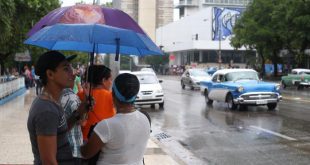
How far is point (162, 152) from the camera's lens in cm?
1059

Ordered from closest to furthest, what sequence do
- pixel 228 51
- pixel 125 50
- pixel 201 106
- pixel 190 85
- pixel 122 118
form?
pixel 122 118
pixel 125 50
pixel 201 106
pixel 190 85
pixel 228 51

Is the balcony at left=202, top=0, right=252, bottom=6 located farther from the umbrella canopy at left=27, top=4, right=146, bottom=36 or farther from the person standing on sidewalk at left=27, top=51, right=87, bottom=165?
the person standing on sidewalk at left=27, top=51, right=87, bottom=165

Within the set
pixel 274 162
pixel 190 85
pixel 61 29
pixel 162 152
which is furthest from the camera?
pixel 190 85

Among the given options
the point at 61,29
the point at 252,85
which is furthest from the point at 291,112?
the point at 61,29

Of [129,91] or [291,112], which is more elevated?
[129,91]

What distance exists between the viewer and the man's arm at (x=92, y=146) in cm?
357

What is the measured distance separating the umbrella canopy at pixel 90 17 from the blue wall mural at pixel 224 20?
96.0 metres

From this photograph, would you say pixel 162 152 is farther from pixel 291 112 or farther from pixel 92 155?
pixel 291 112

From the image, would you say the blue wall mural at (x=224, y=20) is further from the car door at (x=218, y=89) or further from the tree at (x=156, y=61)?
the car door at (x=218, y=89)

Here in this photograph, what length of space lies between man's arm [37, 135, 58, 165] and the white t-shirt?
12.8 inches

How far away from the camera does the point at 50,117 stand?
3455mm

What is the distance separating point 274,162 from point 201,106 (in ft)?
43.8

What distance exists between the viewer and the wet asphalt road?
10.5 meters

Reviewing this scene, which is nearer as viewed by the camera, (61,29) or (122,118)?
(122,118)
